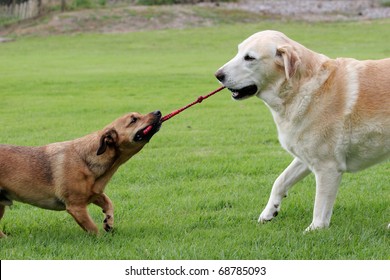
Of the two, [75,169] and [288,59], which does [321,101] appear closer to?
[288,59]

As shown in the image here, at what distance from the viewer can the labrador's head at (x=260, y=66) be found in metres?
7.25

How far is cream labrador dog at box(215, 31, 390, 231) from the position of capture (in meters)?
7.19

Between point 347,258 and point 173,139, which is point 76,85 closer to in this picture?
point 173,139

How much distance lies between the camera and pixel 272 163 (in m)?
10.7

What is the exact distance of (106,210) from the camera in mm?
7547

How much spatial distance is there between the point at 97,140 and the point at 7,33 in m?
46.4

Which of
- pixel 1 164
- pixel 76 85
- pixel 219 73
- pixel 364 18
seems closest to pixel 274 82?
pixel 219 73

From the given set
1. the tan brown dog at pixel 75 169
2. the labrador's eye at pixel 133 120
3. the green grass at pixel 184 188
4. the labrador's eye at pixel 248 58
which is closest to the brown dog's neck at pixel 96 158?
the tan brown dog at pixel 75 169

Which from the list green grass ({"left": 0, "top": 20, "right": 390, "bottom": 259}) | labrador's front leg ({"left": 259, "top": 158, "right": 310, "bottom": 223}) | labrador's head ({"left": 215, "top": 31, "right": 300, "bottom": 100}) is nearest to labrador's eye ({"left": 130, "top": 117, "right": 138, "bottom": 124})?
labrador's head ({"left": 215, "top": 31, "right": 300, "bottom": 100})

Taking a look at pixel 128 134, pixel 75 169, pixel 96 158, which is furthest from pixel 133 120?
pixel 75 169

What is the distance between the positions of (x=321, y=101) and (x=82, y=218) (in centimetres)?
286

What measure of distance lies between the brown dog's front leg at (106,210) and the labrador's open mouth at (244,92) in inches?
72.1

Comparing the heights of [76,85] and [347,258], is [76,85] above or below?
below

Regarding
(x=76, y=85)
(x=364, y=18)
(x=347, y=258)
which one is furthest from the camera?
(x=364, y=18)
